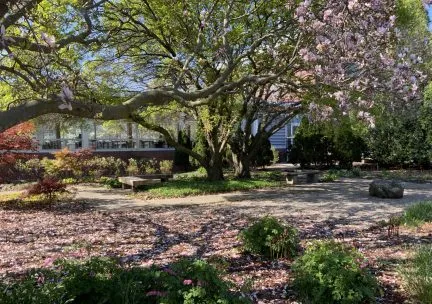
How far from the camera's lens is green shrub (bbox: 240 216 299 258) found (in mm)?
5844

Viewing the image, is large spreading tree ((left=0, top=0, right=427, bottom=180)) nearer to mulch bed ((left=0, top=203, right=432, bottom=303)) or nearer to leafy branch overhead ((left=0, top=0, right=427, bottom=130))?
leafy branch overhead ((left=0, top=0, right=427, bottom=130))

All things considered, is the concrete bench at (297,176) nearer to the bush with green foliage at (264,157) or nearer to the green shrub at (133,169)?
the bush with green foliage at (264,157)

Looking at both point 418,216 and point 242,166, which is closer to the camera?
point 418,216

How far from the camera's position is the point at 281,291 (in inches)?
185

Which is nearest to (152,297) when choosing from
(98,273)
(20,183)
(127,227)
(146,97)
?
(98,273)

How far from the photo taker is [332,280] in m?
4.09

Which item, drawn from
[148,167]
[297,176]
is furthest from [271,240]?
[148,167]

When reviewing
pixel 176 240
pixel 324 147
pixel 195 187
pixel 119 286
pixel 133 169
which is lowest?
pixel 176 240

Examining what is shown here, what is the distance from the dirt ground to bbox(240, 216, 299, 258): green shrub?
0.51 feet

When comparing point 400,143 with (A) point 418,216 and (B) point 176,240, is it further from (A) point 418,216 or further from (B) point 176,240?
(B) point 176,240

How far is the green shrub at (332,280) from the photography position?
3.97 meters

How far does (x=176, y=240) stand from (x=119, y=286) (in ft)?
12.3

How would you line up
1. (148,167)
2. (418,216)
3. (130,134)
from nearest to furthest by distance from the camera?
(418,216) → (148,167) → (130,134)

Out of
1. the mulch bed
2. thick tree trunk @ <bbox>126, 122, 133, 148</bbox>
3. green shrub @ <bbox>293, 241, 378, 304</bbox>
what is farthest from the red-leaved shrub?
thick tree trunk @ <bbox>126, 122, 133, 148</bbox>
